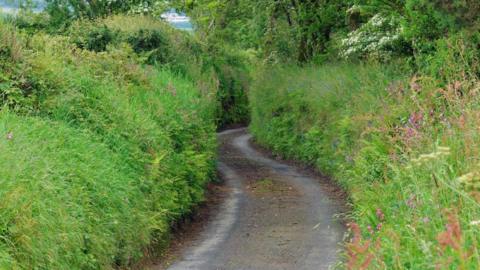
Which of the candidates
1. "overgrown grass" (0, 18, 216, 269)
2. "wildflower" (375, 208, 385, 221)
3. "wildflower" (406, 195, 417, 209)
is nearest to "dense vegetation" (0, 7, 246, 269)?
"overgrown grass" (0, 18, 216, 269)

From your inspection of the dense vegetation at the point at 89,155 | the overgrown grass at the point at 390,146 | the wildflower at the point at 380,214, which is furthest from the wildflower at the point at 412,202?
the dense vegetation at the point at 89,155

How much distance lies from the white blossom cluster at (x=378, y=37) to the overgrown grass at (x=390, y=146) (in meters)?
0.45

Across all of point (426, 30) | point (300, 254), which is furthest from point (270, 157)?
point (300, 254)

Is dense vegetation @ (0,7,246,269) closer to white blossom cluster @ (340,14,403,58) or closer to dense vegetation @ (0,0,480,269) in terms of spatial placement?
dense vegetation @ (0,0,480,269)

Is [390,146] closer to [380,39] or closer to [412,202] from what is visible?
[412,202]

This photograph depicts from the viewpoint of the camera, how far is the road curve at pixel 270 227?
1295cm

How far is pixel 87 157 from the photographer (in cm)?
1078

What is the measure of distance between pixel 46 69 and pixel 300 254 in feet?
16.1

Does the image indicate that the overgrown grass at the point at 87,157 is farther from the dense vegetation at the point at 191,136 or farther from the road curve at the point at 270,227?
the road curve at the point at 270,227

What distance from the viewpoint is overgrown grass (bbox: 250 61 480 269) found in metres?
5.96

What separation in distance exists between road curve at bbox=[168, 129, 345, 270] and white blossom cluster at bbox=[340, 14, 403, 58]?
12.1 ft

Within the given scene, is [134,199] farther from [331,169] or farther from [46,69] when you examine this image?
[331,169]

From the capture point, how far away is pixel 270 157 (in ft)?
100.0

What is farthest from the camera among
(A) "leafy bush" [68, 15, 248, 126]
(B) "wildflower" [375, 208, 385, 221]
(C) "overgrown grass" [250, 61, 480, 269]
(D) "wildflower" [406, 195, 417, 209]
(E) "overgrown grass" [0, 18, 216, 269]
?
(A) "leafy bush" [68, 15, 248, 126]
